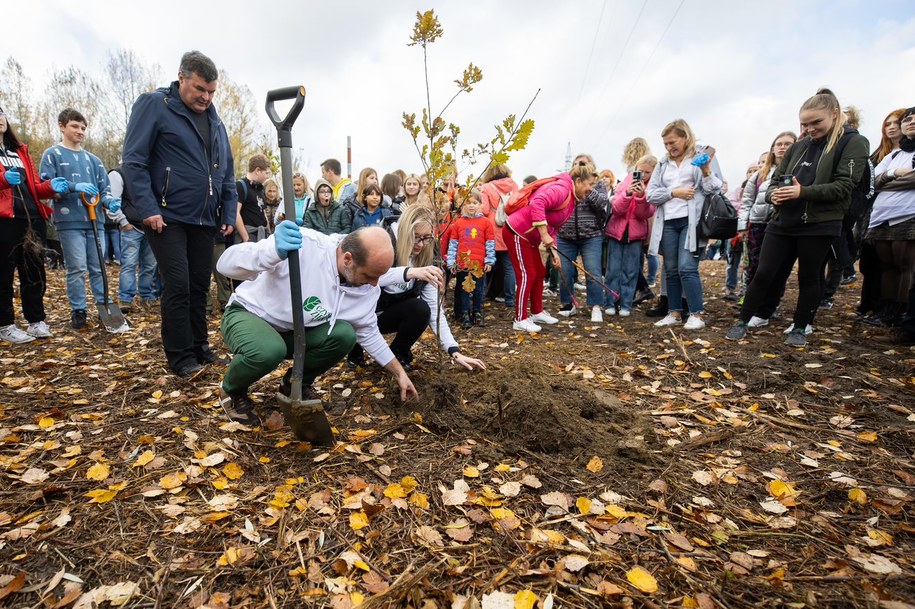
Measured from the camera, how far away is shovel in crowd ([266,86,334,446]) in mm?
2328

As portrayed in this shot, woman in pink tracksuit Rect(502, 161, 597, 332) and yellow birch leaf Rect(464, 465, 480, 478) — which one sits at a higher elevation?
woman in pink tracksuit Rect(502, 161, 597, 332)

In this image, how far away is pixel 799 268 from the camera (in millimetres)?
4184

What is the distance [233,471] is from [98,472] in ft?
1.97

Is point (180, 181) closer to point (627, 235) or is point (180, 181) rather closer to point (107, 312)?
point (107, 312)

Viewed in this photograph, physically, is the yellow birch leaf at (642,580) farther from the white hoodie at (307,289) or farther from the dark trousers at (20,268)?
the dark trousers at (20,268)

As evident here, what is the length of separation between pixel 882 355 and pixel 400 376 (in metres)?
3.81

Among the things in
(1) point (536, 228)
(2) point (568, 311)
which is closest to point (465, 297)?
(1) point (536, 228)

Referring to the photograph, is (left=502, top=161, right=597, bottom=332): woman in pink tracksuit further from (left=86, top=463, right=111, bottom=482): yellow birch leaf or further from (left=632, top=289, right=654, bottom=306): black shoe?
(left=86, top=463, right=111, bottom=482): yellow birch leaf

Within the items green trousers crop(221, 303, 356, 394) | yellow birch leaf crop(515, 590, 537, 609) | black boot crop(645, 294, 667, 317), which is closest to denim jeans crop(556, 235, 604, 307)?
black boot crop(645, 294, 667, 317)

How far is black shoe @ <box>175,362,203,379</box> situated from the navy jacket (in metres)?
1.04

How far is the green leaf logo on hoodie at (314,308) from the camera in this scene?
2.62m

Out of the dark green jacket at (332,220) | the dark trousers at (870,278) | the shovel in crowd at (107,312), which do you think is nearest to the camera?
the shovel in crowd at (107,312)

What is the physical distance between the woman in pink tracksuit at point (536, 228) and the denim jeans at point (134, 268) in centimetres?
432

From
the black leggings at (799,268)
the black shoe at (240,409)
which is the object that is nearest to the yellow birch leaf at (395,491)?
the black shoe at (240,409)
